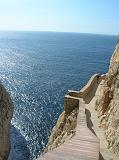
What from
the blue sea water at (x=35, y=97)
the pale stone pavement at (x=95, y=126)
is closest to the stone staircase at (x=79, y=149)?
the pale stone pavement at (x=95, y=126)

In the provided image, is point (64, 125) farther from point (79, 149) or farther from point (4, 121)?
point (4, 121)

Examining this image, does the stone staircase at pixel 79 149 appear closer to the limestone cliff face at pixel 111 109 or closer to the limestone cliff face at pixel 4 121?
the limestone cliff face at pixel 111 109

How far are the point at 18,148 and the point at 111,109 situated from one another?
3065cm

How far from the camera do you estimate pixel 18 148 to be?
157ft

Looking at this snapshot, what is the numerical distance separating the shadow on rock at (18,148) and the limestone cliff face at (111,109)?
72.6 feet

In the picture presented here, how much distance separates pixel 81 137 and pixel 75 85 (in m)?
68.1

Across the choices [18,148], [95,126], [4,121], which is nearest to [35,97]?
[18,148]

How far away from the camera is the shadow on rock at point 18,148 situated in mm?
44625

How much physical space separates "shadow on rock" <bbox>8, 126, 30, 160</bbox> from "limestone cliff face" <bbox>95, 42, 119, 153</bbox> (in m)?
22.1

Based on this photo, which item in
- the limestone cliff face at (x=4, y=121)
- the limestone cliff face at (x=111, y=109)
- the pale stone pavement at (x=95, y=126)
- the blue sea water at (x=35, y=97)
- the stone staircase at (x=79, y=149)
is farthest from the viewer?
the blue sea water at (x=35, y=97)

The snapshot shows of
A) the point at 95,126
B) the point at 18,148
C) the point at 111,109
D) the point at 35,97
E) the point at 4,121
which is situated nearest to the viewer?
the point at 111,109

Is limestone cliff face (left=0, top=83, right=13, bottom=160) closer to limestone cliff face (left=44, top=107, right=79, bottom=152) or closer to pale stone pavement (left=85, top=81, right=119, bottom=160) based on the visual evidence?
limestone cliff face (left=44, top=107, right=79, bottom=152)

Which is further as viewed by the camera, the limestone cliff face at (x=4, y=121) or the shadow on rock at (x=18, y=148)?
the shadow on rock at (x=18, y=148)

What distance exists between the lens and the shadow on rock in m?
44.6
